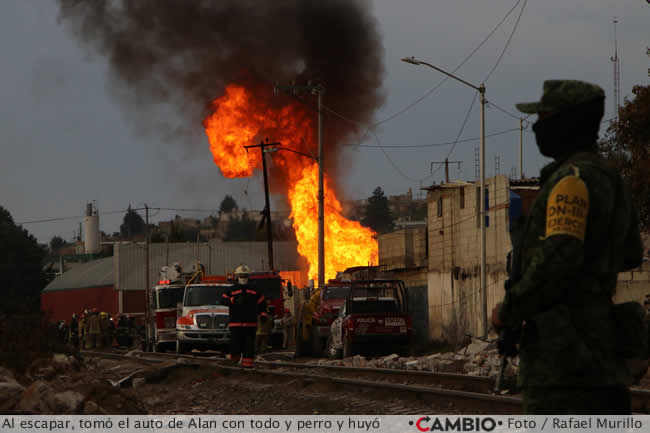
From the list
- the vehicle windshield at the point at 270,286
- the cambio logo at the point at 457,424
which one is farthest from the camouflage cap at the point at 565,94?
the vehicle windshield at the point at 270,286

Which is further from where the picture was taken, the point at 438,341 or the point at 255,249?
the point at 255,249

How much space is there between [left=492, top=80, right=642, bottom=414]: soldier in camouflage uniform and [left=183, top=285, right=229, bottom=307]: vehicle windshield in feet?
85.0

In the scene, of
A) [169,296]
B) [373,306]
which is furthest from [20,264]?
[373,306]

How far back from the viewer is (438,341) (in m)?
37.2

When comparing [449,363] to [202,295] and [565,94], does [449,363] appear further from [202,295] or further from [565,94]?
[565,94]

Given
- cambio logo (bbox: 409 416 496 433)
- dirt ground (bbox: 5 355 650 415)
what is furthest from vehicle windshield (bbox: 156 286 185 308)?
cambio logo (bbox: 409 416 496 433)

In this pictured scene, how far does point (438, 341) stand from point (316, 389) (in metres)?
23.2

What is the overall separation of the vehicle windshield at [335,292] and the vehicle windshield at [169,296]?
639cm

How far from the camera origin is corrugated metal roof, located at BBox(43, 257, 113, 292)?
91688mm

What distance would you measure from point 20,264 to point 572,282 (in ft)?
326

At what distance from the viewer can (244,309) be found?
1766cm

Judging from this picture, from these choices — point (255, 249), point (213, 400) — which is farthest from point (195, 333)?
point (255, 249)

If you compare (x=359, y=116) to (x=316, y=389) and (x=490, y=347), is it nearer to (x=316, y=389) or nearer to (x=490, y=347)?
(x=490, y=347)

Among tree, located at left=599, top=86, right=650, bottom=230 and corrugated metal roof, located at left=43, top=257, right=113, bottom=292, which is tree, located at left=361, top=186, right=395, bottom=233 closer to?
corrugated metal roof, located at left=43, top=257, right=113, bottom=292
